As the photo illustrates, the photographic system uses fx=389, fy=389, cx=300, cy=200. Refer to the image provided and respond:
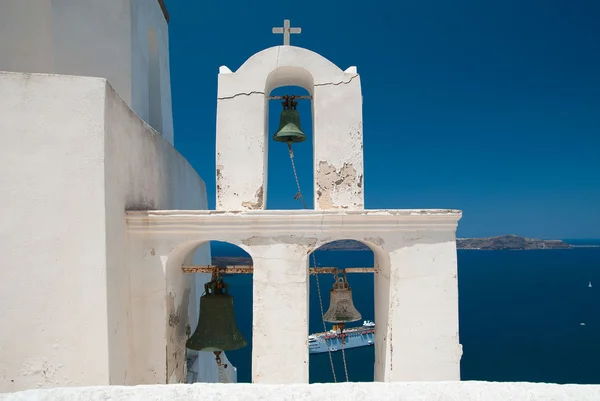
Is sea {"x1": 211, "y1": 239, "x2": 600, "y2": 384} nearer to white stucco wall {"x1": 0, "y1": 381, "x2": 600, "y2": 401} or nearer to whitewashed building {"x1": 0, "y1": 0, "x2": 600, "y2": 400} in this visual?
whitewashed building {"x1": 0, "y1": 0, "x2": 600, "y2": 400}

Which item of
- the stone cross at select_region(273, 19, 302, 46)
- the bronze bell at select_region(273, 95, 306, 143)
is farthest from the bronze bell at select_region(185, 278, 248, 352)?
the stone cross at select_region(273, 19, 302, 46)

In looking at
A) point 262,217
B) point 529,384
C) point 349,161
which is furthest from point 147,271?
point 529,384

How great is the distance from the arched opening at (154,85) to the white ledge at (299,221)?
3.79 meters

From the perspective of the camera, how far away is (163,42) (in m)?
6.82

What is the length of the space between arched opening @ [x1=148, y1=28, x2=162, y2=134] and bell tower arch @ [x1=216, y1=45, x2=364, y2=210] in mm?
3405

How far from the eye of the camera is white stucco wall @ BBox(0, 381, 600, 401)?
5.08 feet

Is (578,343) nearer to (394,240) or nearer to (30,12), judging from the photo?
(394,240)

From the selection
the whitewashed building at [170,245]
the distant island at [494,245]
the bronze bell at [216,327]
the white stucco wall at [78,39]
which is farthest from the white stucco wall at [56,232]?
the distant island at [494,245]

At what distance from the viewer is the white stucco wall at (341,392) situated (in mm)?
1547

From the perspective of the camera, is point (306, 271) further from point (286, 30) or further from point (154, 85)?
point (154, 85)

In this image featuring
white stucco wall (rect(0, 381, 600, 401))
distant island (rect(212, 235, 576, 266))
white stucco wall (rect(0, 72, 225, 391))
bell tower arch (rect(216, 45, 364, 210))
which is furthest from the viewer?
distant island (rect(212, 235, 576, 266))

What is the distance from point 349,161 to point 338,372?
1207 inches

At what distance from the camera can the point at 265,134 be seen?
142 inches

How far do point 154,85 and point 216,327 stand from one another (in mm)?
4625
